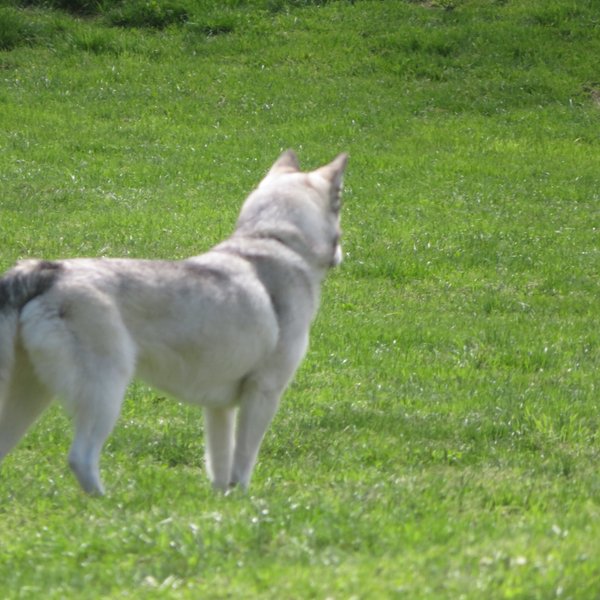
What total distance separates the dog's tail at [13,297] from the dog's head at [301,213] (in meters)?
1.61

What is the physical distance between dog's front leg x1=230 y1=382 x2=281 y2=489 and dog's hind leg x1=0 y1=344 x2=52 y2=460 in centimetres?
98

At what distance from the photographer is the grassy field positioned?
462 cm

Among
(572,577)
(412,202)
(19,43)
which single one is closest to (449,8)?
(19,43)

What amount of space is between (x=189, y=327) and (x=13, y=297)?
2.92 feet

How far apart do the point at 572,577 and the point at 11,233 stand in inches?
403

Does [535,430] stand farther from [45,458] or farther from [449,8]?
[449,8]

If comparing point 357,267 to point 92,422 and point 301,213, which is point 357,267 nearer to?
point 301,213

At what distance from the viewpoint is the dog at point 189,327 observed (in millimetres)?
5453

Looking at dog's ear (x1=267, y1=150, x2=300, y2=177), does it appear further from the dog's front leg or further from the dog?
the dog's front leg

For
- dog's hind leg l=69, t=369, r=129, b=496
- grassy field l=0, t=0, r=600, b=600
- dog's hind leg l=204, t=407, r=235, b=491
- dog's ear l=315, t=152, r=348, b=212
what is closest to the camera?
grassy field l=0, t=0, r=600, b=600

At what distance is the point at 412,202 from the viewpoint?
16.2m

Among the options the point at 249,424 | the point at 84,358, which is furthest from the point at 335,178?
the point at 84,358

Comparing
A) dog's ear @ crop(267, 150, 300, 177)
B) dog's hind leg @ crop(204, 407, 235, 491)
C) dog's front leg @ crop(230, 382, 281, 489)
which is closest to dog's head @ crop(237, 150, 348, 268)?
dog's ear @ crop(267, 150, 300, 177)

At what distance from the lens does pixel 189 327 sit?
5.94 metres
